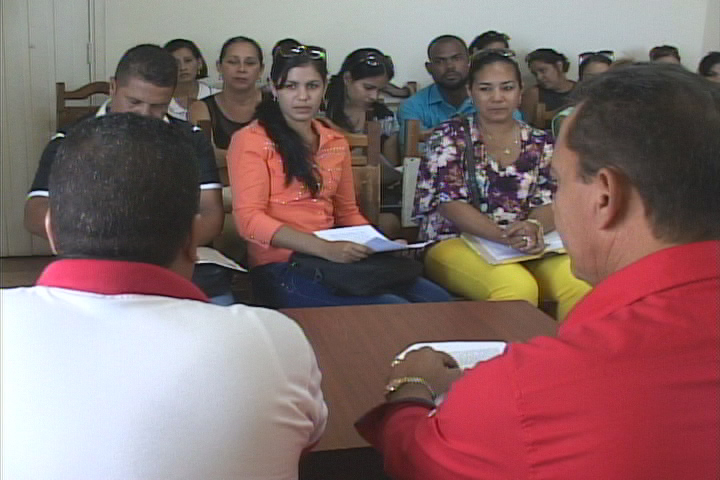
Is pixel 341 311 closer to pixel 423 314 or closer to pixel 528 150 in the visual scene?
pixel 423 314

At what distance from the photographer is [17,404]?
91 cm

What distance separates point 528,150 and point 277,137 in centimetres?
86

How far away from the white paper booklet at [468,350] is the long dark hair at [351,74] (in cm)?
247

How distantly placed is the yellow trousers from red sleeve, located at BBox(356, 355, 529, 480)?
1.47m

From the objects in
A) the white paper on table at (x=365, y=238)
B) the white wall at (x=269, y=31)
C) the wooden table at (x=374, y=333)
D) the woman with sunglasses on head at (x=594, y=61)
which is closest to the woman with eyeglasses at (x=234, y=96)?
the white wall at (x=269, y=31)

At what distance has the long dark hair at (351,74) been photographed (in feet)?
13.2

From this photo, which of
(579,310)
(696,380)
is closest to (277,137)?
(579,310)

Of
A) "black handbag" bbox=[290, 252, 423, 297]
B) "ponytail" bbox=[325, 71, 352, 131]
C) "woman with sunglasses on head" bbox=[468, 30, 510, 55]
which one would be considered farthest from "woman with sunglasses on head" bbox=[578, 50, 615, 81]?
"black handbag" bbox=[290, 252, 423, 297]

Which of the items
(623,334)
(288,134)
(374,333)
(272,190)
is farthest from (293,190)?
(623,334)

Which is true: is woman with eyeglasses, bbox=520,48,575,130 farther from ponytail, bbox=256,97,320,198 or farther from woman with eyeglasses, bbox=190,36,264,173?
ponytail, bbox=256,97,320,198

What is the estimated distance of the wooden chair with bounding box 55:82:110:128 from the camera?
153 inches

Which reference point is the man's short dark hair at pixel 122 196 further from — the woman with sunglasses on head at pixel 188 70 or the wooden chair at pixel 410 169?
the woman with sunglasses on head at pixel 188 70

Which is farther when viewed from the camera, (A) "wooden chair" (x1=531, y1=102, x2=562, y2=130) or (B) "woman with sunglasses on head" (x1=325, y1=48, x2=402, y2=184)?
(A) "wooden chair" (x1=531, y1=102, x2=562, y2=130)

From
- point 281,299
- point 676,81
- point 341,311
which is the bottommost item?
point 281,299
